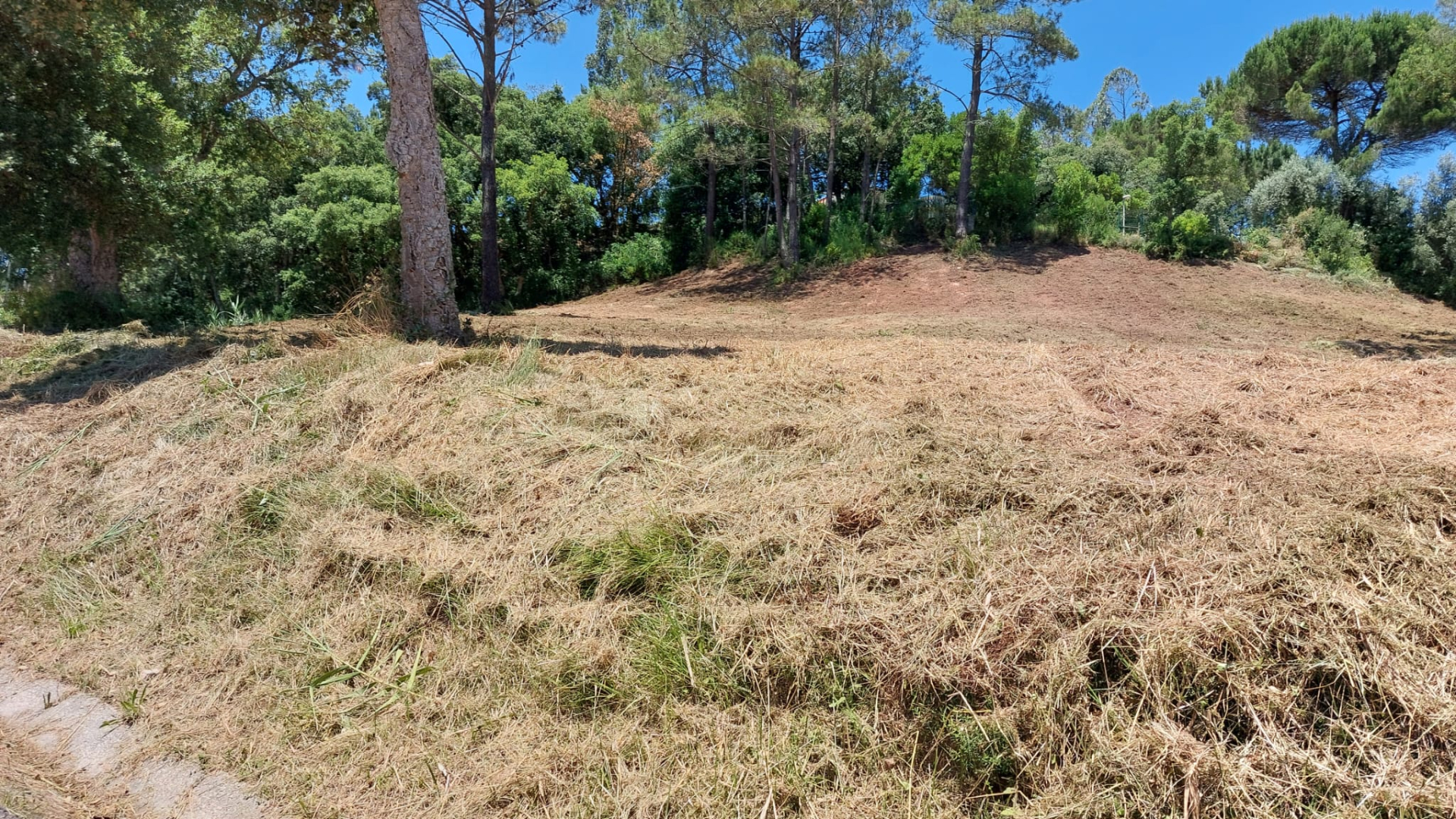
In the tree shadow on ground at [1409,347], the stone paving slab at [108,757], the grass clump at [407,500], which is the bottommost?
the stone paving slab at [108,757]

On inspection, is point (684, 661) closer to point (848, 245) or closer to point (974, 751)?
point (974, 751)

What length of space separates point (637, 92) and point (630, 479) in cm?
1691

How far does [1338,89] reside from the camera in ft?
78.1

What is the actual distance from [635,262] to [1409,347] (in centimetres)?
1578

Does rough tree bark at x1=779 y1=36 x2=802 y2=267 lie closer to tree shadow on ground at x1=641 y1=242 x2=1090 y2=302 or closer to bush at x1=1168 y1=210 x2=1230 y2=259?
tree shadow on ground at x1=641 y1=242 x2=1090 y2=302

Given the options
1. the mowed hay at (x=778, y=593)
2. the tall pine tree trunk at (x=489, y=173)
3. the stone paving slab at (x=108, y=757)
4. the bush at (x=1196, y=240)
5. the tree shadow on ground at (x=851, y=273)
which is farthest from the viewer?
the tree shadow on ground at (x=851, y=273)

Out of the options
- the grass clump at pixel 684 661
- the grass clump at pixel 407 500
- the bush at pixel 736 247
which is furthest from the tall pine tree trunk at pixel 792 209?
the grass clump at pixel 684 661

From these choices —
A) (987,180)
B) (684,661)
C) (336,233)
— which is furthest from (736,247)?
(684,661)

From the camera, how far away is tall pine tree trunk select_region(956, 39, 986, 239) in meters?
16.7

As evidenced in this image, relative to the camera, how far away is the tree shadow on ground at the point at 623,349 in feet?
21.2

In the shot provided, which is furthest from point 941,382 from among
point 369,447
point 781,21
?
point 781,21

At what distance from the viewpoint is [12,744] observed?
2768 millimetres

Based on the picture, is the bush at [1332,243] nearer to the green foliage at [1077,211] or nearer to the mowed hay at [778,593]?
the green foliage at [1077,211]

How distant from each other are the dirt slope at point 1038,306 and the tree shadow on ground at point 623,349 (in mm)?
1632
